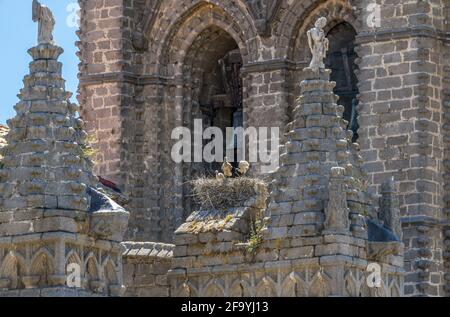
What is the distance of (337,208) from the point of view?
39.3 metres

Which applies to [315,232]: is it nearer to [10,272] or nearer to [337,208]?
[337,208]

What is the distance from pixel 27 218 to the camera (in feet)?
122

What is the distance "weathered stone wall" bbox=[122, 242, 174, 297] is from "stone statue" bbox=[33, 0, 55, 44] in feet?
21.4

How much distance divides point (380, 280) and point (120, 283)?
4.71 meters

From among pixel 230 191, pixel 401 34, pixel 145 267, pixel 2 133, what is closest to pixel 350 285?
pixel 230 191

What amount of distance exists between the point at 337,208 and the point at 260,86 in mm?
13925

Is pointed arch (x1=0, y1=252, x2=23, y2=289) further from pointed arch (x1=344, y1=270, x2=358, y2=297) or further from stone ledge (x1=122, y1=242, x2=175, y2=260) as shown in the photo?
stone ledge (x1=122, y1=242, x2=175, y2=260)

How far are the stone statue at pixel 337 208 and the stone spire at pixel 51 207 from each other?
143 inches

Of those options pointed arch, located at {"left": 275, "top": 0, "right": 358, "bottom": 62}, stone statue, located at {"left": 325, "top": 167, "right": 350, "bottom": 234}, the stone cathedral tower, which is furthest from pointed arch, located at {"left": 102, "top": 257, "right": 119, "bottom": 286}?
pointed arch, located at {"left": 275, "top": 0, "right": 358, "bottom": 62}

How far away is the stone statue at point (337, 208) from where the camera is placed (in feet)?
129

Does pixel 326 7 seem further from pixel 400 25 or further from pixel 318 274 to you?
pixel 318 274

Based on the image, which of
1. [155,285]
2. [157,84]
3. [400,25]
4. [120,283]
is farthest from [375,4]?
[120,283]

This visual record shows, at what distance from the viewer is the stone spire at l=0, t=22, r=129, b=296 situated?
36906 millimetres

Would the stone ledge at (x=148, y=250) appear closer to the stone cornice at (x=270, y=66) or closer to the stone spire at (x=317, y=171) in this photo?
the stone spire at (x=317, y=171)
